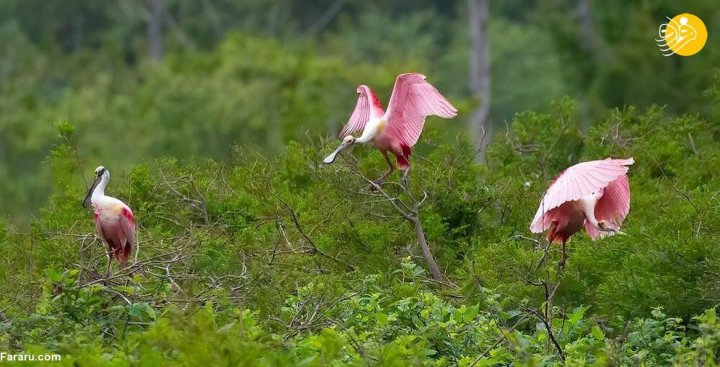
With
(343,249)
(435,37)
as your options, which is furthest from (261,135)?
(343,249)

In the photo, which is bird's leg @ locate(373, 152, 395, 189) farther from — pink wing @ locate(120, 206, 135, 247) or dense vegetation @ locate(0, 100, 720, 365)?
pink wing @ locate(120, 206, 135, 247)

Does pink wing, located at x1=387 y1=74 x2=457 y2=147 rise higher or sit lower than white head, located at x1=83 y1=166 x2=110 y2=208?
higher

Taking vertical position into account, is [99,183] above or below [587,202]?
above

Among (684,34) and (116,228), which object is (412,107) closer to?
(116,228)

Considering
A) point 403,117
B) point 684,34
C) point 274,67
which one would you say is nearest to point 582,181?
point 403,117

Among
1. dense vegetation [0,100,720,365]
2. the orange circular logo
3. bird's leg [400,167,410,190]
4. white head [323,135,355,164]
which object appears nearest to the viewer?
dense vegetation [0,100,720,365]

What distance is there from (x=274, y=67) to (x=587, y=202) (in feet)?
69.8

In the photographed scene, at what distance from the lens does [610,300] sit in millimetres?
7250

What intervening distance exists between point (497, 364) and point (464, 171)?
298 centimetres

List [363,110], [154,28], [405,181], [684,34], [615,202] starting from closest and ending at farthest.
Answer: [615,202]
[405,181]
[363,110]
[684,34]
[154,28]

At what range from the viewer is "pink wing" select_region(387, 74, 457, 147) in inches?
368

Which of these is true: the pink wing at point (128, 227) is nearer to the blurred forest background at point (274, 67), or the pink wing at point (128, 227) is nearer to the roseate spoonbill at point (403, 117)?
the roseate spoonbill at point (403, 117)

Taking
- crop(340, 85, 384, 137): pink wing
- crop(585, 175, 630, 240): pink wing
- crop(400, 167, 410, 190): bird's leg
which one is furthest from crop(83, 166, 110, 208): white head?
crop(585, 175, 630, 240): pink wing

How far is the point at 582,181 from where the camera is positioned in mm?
7746
